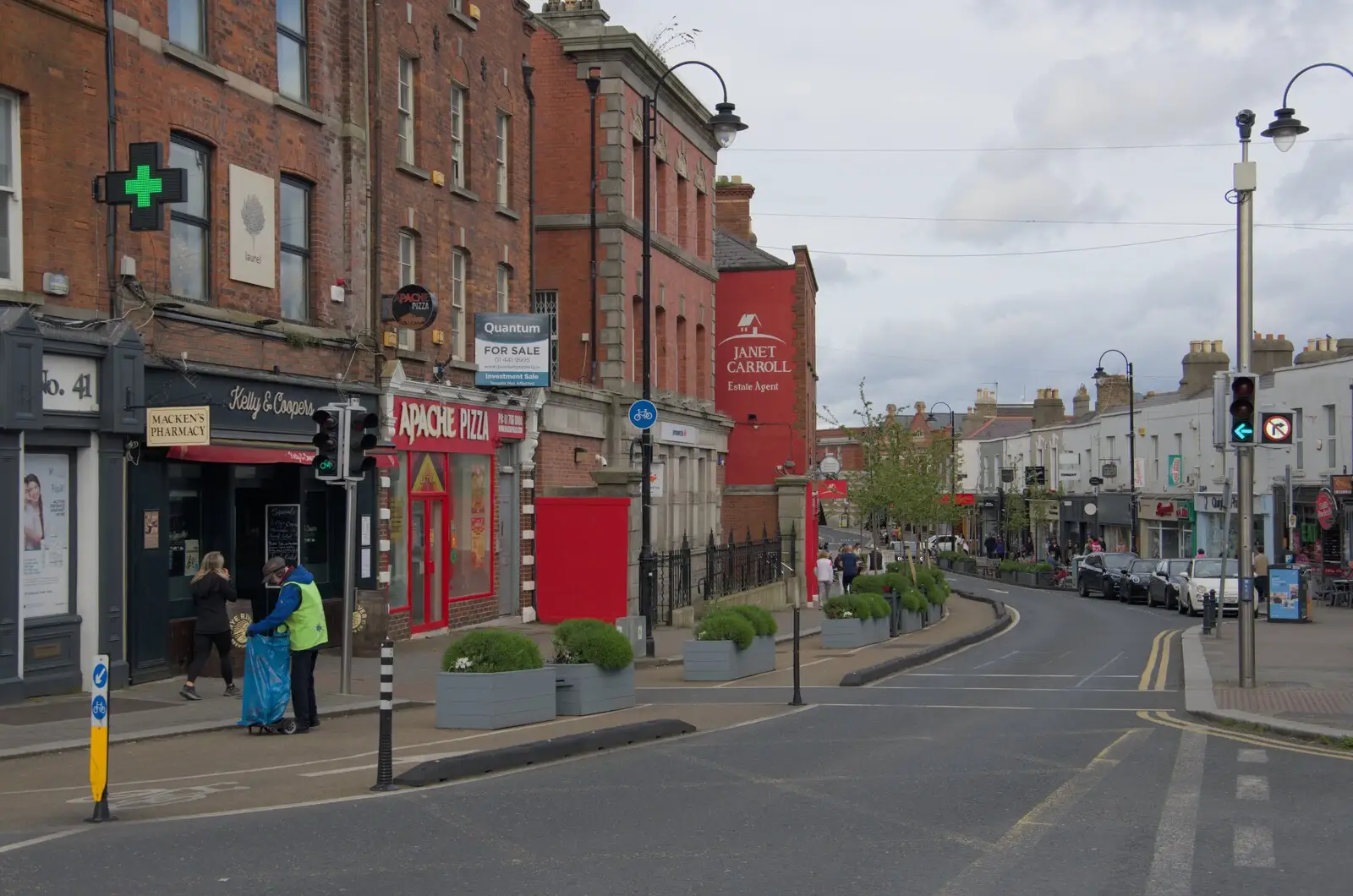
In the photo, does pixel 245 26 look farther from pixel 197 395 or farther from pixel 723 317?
pixel 723 317

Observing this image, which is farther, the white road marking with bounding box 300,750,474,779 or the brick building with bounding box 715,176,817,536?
the brick building with bounding box 715,176,817,536

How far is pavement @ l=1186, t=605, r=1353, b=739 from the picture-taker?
15.5m

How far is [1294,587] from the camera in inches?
1325

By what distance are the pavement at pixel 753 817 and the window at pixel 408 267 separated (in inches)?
373

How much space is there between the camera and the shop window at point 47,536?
15812 mm

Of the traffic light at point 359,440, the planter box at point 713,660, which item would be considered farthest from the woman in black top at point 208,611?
the planter box at point 713,660

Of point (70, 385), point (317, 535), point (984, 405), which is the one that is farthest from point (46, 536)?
point (984, 405)

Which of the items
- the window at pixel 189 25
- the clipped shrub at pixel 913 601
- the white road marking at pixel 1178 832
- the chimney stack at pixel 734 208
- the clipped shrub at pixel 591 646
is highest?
the chimney stack at pixel 734 208

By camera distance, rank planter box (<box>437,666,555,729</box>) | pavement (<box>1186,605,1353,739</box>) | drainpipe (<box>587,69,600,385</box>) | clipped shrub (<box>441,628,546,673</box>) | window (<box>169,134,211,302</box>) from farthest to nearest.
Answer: drainpipe (<box>587,69,600,385</box>), window (<box>169,134,211,302</box>), pavement (<box>1186,605,1353,739</box>), clipped shrub (<box>441,628,546,673</box>), planter box (<box>437,666,555,729</box>)

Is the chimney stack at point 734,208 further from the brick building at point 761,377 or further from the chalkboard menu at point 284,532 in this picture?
the chalkboard menu at point 284,532

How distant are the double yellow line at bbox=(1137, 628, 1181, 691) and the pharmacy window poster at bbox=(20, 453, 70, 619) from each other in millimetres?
14008

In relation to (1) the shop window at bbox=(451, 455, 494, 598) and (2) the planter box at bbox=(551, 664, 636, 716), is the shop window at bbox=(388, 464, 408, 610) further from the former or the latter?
(2) the planter box at bbox=(551, 664, 636, 716)

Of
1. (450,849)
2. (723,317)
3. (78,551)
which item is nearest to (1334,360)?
(723,317)

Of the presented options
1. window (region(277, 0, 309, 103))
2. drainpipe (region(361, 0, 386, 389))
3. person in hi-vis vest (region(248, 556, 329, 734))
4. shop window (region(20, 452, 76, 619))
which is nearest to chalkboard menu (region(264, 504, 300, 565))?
drainpipe (region(361, 0, 386, 389))
